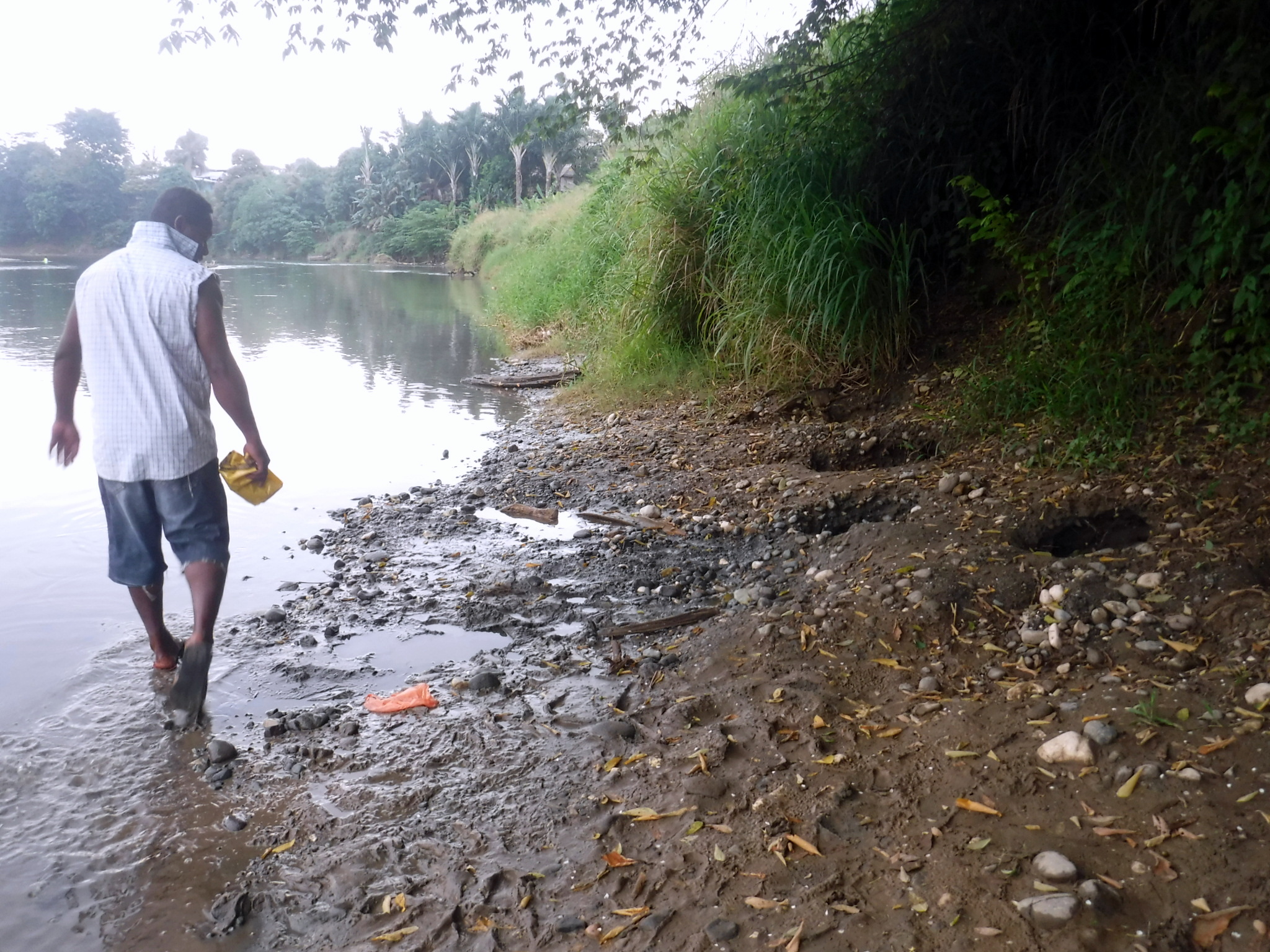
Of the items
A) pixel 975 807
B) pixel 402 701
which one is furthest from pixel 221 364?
pixel 975 807

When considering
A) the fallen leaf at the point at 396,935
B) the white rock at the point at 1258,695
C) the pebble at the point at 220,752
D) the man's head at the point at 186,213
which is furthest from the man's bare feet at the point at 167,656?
the white rock at the point at 1258,695

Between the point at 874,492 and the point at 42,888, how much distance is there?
356 centimetres

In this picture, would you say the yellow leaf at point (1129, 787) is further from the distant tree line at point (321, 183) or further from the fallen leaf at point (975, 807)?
the distant tree line at point (321, 183)

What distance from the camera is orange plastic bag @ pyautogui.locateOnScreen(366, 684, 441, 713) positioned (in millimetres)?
3008

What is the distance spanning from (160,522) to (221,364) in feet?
2.03

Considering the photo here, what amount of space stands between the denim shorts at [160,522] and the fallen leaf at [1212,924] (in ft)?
9.75

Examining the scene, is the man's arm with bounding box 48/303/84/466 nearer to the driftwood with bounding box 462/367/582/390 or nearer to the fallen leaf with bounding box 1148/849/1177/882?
the fallen leaf with bounding box 1148/849/1177/882

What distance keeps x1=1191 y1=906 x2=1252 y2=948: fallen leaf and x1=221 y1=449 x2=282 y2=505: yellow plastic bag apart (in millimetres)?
2912

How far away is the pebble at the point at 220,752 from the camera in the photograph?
2.74 metres

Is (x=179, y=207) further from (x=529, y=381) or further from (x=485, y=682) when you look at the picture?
(x=529, y=381)

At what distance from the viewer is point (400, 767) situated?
8.76ft

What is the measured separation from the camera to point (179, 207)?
3000 mm

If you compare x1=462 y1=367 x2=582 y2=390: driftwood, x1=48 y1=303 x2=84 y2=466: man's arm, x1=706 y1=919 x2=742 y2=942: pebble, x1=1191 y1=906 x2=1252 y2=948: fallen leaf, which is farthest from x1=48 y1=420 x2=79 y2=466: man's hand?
x1=462 y1=367 x2=582 y2=390: driftwood

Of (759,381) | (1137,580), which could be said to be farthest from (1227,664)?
(759,381)
